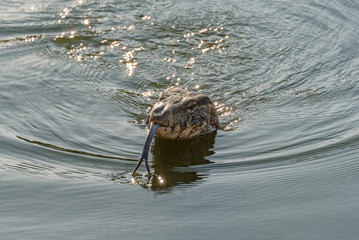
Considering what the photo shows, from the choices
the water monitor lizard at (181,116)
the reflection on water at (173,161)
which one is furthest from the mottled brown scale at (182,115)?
the reflection on water at (173,161)

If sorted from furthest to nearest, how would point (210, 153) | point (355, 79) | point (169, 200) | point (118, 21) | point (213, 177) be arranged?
1. point (118, 21)
2. point (355, 79)
3. point (210, 153)
4. point (213, 177)
5. point (169, 200)

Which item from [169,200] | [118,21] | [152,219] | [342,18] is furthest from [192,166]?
[342,18]

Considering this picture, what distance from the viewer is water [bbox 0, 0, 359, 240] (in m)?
4.97

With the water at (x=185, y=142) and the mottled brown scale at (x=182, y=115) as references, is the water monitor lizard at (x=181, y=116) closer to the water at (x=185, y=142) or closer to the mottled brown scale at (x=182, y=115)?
the mottled brown scale at (x=182, y=115)

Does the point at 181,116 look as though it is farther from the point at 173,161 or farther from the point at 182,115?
the point at 173,161

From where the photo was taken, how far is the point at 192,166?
6156 mm

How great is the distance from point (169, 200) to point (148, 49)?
4538mm

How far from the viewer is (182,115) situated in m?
6.66

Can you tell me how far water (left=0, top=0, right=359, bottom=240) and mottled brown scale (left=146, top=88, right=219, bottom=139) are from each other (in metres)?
0.16

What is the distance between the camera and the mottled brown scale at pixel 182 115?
21.2ft

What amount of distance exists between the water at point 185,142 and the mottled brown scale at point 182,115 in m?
0.16

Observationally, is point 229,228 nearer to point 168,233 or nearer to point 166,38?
point 168,233

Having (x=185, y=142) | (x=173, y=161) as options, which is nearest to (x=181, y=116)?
(x=185, y=142)

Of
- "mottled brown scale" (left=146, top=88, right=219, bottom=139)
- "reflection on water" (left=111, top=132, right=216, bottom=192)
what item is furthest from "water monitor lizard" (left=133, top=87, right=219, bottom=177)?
"reflection on water" (left=111, top=132, right=216, bottom=192)
